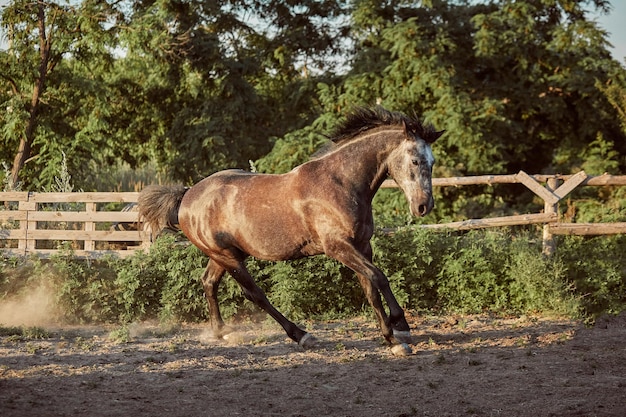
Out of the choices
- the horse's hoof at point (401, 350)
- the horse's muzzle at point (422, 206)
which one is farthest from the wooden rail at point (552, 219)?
the horse's hoof at point (401, 350)

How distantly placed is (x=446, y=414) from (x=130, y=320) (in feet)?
16.2

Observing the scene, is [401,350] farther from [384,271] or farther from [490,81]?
[490,81]

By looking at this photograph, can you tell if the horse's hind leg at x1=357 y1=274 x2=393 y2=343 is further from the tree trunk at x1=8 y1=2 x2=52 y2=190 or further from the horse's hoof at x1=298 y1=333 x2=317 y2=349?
the tree trunk at x1=8 y1=2 x2=52 y2=190

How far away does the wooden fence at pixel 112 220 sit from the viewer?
28.6ft

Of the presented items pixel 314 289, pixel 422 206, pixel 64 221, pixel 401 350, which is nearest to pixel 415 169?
pixel 422 206

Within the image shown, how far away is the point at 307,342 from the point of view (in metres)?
6.45

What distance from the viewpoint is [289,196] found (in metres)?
6.48

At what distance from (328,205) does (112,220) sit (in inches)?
164

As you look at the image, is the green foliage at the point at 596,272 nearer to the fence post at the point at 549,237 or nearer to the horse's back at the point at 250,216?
the fence post at the point at 549,237

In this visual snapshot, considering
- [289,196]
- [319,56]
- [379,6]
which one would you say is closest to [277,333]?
[289,196]

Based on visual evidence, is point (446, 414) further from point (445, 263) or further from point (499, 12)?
point (499, 12)

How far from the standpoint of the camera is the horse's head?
19.6 ft

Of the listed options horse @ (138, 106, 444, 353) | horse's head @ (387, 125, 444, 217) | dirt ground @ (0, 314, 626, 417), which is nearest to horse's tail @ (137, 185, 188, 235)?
horse @ (138, 106, 444, 353)

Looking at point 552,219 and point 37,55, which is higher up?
point 37,55
